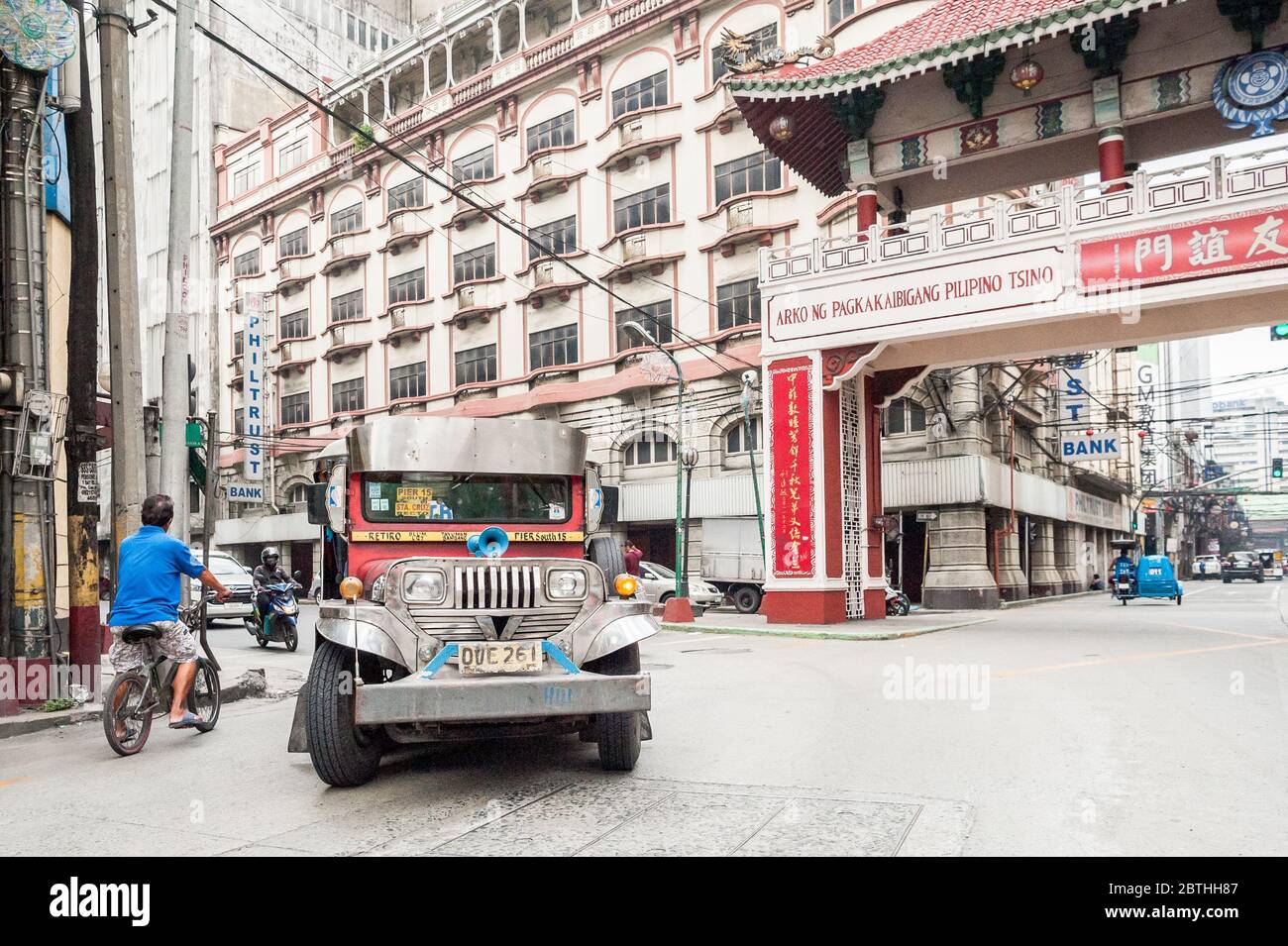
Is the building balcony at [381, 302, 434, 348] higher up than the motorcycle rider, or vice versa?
the building balcony at [381, 302, 434, 348]

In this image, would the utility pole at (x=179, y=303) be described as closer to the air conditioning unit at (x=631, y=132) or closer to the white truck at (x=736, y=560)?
the white truck at (x=736, y=560)

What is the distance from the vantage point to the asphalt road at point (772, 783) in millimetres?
4758

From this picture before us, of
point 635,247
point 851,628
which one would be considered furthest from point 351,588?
point 635,247

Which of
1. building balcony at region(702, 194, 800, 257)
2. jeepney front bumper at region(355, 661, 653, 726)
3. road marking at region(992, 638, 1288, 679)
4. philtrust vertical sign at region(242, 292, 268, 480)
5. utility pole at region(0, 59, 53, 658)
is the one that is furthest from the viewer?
philtrust vertical sign at region(242, 292, 268, 480)

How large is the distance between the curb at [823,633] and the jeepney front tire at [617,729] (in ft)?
34.4

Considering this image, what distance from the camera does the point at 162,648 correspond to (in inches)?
302

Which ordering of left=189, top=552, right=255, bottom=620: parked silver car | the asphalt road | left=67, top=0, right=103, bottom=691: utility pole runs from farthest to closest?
left=189, top=552, right=255, bottom=620: parked silver car
left=67, top=0, right=103, bottom=691: utility pole
the asphalt road

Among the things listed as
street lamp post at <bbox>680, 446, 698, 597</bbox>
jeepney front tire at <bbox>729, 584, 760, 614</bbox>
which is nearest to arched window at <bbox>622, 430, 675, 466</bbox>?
street lamp post at <bbox>680, 446, 698, 597</bbox>

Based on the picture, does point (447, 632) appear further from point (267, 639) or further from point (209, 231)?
point (209, 231)

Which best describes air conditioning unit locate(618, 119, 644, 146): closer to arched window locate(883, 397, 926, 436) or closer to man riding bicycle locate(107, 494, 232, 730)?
arched window locate(883, 397, 926, 436)

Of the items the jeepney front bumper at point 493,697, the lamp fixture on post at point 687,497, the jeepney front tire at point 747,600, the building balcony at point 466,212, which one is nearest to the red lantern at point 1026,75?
the lamp fixture on post at point 687,497

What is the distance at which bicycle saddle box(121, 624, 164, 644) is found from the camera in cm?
743

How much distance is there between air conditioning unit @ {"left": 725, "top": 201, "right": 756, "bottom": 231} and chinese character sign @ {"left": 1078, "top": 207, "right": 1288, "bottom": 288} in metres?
14.9
